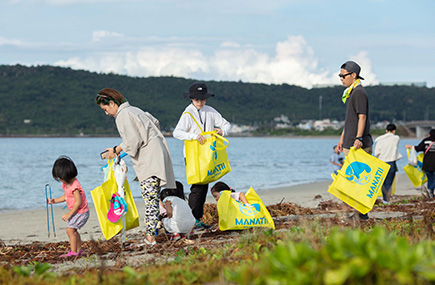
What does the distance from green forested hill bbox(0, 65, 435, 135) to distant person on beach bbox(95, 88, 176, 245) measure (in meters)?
110

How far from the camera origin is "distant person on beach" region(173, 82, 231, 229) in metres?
6.76

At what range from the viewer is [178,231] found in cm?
620

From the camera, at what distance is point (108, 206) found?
5.91 m

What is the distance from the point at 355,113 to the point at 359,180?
0.89 metres

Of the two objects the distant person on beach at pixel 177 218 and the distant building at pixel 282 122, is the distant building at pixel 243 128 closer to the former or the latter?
the distant building at pixel 282 122

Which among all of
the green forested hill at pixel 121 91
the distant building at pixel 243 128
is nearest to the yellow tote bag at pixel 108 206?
the green forested hill at pixel 121 91

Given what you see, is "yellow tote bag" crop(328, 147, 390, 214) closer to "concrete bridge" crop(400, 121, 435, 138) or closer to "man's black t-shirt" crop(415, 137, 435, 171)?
"man's black t-shirt" crop(415, 137, 435, 171)

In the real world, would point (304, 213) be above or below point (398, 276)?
below

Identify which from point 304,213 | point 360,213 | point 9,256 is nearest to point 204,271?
point 9,256

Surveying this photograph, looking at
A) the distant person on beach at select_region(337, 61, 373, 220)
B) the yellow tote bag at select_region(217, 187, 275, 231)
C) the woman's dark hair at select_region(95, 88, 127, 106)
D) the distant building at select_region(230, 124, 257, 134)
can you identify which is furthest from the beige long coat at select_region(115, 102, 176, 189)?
the distant building at select_region(230, 124, 257, 134)

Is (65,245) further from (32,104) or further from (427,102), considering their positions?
(427,102)

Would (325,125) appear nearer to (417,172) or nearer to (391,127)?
(417,172)

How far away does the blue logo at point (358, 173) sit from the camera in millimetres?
6477

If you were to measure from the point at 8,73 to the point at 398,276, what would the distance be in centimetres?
13655
